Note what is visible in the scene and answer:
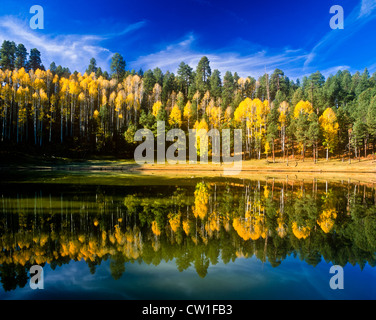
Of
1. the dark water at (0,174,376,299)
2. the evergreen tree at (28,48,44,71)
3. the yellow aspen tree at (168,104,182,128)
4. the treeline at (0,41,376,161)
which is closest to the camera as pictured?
the dark water at (0,174,376,299)

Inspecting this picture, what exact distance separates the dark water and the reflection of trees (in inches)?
1.4

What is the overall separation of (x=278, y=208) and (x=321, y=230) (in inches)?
150

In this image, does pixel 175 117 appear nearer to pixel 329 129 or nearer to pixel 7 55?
pixel 329 129

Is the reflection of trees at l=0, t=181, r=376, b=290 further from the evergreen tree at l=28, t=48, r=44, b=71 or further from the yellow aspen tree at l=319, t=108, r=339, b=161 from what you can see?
the evergreen tree at l=28, t=48, r=44, b=71

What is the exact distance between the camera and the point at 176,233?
8.82 meters

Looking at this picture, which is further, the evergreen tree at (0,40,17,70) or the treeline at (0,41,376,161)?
the evergreen tree at (0,40,17,70)

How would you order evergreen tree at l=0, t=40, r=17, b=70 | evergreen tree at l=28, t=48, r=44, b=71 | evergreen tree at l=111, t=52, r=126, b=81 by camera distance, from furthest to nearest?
evergreen tree at l=111, t=52, r=126, b=81 < evergreen tree at l=28, t=48, r=44, b=71 < evergreen tree at l=0, t=40, r=17, b=70

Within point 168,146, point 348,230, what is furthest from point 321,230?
point 168,146

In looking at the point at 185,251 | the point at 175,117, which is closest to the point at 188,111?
the point at 175,117

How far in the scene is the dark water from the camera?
532 cm

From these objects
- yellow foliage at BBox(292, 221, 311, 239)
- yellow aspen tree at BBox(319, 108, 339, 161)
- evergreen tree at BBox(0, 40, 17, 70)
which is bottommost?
yellow foliage at BBox(292, 221, 311, 239)

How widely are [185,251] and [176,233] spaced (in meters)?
1.62

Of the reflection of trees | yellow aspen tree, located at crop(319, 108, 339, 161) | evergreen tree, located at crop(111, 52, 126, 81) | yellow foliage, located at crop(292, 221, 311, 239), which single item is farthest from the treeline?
yellow foliage, located at crop(292, 221, 311, 239)

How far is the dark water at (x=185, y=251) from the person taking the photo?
5.32 metres
